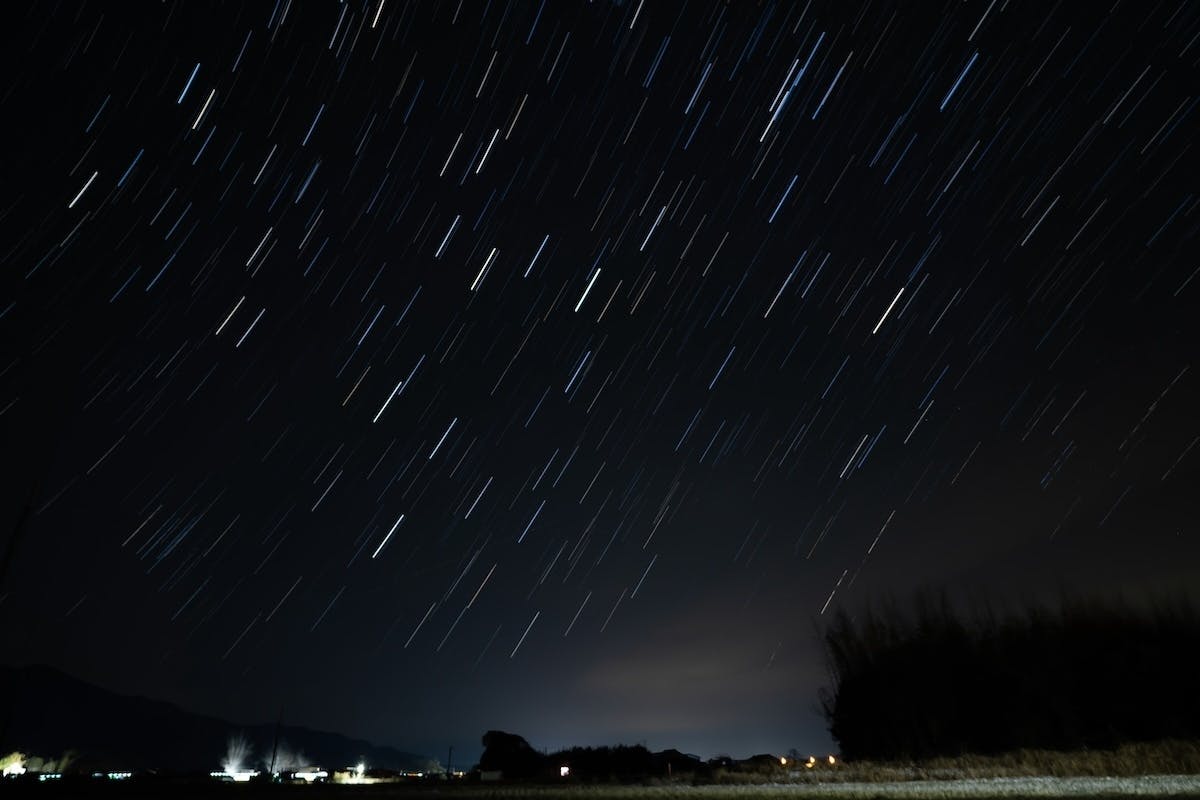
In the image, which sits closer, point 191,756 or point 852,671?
point 852,671

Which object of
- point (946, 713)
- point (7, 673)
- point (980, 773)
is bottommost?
point (980, 773)

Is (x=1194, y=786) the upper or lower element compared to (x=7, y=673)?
lower

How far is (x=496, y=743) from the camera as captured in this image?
6028 centimetres

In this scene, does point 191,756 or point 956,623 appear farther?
point 191,756

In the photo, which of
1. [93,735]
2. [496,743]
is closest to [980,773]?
[496,743]

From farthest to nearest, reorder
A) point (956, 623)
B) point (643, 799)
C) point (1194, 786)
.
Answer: point (956, 623) < point (643, 799) < point (1194, 786)

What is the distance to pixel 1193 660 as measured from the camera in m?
35.1

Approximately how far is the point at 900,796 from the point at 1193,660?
28.0 metres

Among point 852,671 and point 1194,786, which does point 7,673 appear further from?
point 1194,786

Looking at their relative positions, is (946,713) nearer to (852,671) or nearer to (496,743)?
(852,671)

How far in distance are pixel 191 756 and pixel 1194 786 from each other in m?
227

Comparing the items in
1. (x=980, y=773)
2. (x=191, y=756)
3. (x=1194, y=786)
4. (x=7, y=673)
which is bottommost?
(x=1194, y=786)

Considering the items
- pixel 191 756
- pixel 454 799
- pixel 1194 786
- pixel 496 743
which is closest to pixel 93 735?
pixel 191 756

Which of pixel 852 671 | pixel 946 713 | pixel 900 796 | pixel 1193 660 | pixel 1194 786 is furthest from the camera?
pixel 852 671
